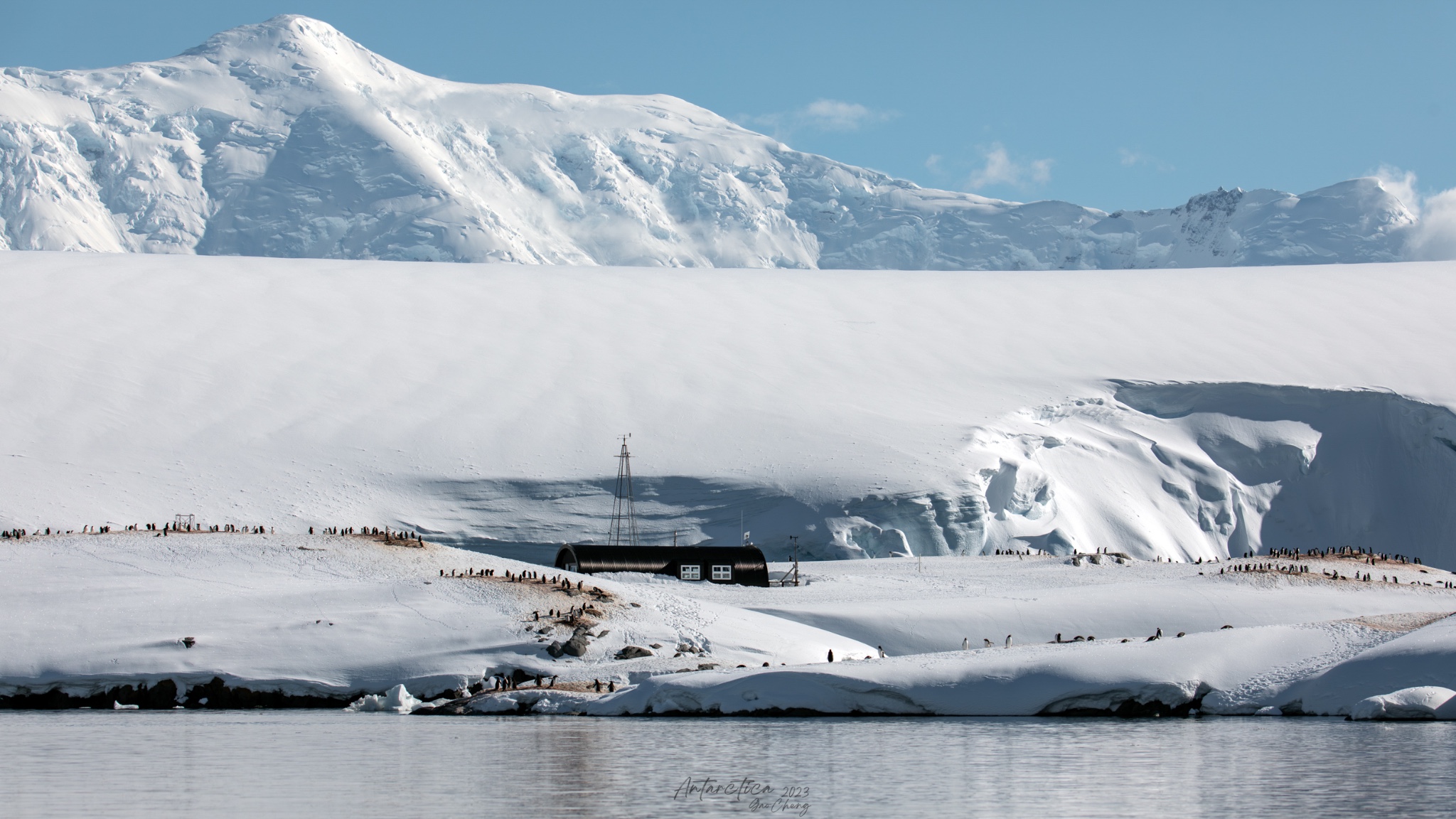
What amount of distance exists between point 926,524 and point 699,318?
23.8m

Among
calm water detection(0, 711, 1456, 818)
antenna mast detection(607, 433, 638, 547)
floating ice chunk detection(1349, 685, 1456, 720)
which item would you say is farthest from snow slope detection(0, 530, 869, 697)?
floating ice chunk detection(1349, 685, 1456, 720)

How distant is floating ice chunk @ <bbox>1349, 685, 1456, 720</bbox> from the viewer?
25.5 meters

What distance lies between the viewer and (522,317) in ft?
239

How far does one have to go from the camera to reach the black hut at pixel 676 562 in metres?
45.0

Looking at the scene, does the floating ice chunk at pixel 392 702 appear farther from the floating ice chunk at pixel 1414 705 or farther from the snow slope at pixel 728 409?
the snow slope at pixel 728 409

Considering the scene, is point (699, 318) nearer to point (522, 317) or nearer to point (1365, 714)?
point (522, 317)

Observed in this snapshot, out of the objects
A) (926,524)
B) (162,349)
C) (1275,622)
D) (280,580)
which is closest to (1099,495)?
(926,524)

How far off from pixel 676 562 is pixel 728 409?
16728 mm

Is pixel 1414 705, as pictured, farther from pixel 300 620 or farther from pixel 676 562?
pixel 676 562

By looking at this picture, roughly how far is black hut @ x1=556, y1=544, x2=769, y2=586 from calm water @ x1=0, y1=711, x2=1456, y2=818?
17.3 m

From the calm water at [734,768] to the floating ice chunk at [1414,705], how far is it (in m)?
0.74

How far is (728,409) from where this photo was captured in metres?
61.6
